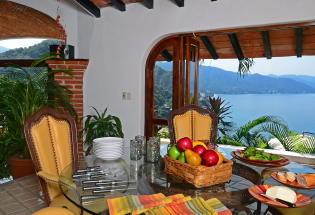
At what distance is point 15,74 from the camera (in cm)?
354

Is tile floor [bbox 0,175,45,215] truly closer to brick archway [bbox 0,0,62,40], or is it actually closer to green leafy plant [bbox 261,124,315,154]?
brick archway [bbox 0,0,62,40]

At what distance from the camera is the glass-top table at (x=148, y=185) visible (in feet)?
4.36

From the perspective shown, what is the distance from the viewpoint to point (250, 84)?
1023cm

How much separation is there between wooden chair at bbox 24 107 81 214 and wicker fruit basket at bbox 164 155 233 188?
680 millimetres

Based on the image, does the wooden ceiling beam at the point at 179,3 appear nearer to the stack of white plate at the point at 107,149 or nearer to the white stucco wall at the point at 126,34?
the white stucco wall at the point at 126,34

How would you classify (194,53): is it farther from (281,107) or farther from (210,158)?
(281,107)

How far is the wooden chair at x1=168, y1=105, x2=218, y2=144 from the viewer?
2727 millimetres

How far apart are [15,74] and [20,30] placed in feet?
7.07

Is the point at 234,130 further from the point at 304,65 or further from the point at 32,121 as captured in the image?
the point at 32,121

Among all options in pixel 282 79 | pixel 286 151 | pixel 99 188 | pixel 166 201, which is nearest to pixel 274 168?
pixel 166 201

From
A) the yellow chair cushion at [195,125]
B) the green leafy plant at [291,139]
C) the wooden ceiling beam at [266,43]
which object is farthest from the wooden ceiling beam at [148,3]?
the green leafy plant at [291,139]

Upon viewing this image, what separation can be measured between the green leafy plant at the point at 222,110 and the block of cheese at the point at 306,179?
168 inches

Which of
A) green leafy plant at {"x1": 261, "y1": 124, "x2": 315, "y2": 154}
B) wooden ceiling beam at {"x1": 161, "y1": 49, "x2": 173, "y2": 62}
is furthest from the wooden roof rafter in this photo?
green leafy plant at {"x1": 261, "y1": 124, "x2": 315, "y2": 154}

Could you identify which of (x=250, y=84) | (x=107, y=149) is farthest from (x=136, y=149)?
(x=250, y=84)
